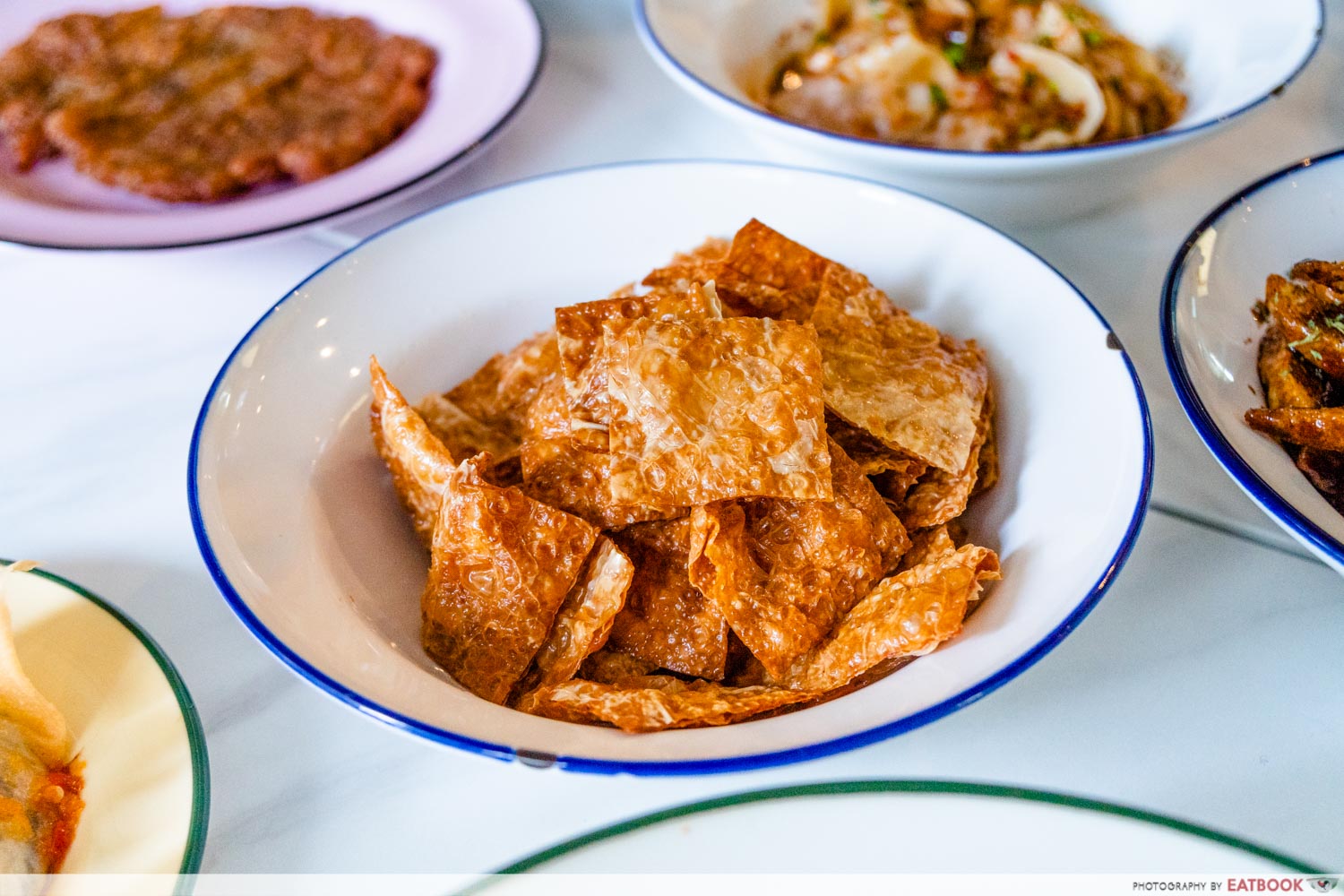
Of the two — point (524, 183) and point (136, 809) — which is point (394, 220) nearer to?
point (524, 183)

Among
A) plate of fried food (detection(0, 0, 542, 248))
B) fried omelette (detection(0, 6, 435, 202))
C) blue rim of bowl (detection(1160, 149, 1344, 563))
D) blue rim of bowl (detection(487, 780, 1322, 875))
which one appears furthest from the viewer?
fried omelette (detection(0, 6, 435, 202))

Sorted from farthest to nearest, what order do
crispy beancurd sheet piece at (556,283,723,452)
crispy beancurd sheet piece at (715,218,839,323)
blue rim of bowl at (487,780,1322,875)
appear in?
1. crispy beancurd sheet piece at (715,218,839,323)
2. crispy beancurd sheet piece at (556,283,723,452)
3. blue rim of bowl at (487,780,1322,875)

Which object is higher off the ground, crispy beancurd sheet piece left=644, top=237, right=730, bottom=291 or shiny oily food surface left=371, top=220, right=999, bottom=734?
crispy beancurd sheet piece left=644, top=237, right=730, bottom=291

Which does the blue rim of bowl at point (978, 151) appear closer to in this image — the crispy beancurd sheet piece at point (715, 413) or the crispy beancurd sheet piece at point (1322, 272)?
the crispy beancurd sheet piece at point (1322, 272)

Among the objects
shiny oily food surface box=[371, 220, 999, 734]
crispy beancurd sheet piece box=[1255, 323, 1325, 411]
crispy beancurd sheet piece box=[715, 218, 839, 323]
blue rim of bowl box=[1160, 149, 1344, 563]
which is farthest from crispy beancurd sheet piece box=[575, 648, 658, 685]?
crispy beancurd sheet piece box=[1255, 323, 1325, 411]

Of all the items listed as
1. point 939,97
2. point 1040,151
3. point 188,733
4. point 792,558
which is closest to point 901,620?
point 792,558

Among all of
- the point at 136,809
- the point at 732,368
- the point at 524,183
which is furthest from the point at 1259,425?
the point at 136,809

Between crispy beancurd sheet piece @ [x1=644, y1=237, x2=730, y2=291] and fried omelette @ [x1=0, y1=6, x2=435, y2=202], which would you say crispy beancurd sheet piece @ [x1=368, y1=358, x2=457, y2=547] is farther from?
fried omelette @ [x1=0, y1=6, x2=435, y2=202]
